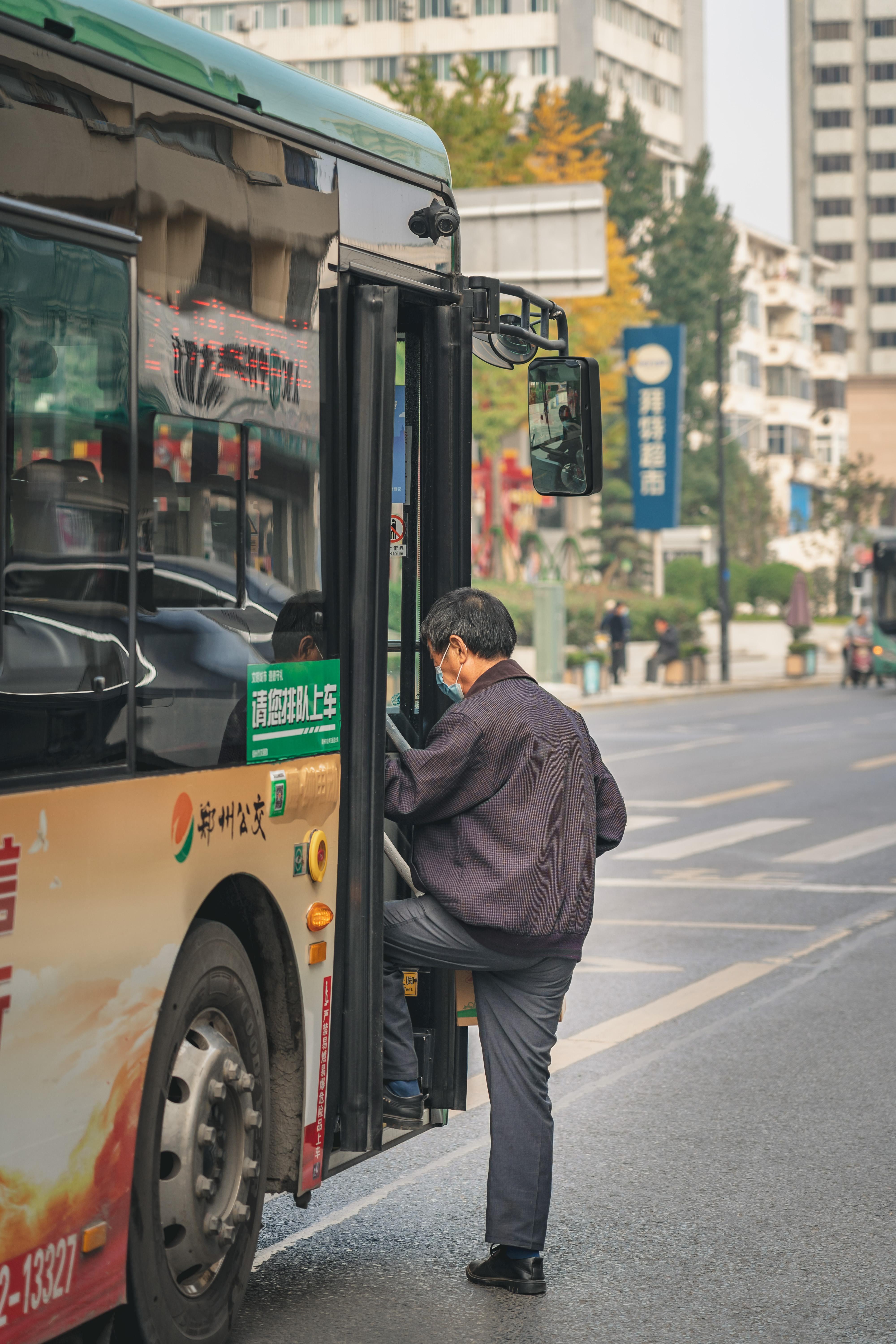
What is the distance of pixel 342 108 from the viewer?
5.15 metres

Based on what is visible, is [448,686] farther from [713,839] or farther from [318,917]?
[713,839]

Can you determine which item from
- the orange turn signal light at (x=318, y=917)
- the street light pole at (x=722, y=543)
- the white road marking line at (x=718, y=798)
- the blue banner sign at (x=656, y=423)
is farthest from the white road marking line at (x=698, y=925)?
the blue banner sign at (x=656, y=423)

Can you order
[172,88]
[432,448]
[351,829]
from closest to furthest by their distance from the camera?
[172,88], [351,829], [432,448]

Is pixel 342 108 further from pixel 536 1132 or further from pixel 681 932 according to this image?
pixel 681 932

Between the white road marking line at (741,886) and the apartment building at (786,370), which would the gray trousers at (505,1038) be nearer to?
the white road marking line at (741,886)

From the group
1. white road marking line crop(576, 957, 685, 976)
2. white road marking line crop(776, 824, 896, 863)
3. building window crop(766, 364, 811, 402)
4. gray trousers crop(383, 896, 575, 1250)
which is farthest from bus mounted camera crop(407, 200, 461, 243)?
building window crop(766, 364, 811, 402)

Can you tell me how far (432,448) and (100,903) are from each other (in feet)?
7.14

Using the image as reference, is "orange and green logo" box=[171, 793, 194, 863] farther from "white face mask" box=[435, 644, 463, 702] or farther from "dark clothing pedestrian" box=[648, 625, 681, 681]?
"dark clothing pedestrian" box=[648, 625, 681, 681]

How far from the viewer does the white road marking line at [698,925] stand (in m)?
11.3

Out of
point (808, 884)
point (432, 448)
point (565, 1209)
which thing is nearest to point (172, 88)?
point (432, 448)

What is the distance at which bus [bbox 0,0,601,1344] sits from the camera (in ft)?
12.1

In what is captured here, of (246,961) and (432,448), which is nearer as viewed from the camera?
(246,961)

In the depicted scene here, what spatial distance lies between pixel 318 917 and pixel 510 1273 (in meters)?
1.10

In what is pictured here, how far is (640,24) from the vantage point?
91750 mm
